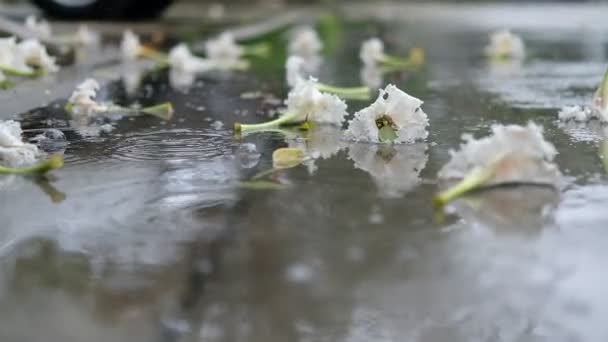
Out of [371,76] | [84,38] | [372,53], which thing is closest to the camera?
[371,76]

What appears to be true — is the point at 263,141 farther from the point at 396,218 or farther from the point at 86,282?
the point at 86,282

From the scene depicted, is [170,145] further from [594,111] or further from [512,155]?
[594,111]

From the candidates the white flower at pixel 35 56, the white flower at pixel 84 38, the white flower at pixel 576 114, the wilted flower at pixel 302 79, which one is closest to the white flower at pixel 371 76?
the wilted flower at pixel 302 79

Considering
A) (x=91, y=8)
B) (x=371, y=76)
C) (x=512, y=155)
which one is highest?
(x=91, y=8)

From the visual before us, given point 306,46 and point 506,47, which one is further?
Result: point 306,46

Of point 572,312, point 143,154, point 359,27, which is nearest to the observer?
point 572,312

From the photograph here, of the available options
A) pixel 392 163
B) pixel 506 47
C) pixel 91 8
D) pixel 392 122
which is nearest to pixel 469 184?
pixel 392 163

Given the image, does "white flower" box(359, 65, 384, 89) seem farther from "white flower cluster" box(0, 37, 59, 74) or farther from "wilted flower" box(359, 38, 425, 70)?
"white flower cluster" box(0, 37, 59, 74)

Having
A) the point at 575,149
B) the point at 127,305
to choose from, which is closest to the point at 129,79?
the point at 575,149
